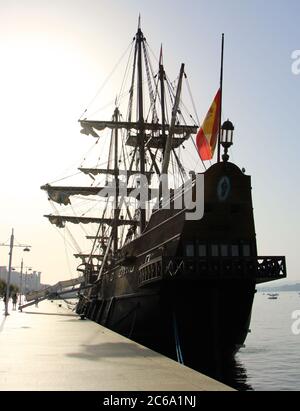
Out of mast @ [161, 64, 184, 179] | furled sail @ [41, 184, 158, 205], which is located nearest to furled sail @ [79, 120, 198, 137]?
furled sail @ [41, 184, 158, 205]

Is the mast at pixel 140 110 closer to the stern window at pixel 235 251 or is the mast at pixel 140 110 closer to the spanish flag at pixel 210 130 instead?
the spanish flag at pixel 210 130

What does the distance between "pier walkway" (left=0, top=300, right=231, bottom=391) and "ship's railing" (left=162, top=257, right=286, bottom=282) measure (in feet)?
9.42

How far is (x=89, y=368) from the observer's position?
11.2 m

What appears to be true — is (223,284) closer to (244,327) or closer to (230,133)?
(244,327)

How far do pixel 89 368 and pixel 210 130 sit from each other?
10.5 meters

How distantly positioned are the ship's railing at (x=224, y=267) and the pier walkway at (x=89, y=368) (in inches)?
113

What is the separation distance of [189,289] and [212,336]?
5.79 ft

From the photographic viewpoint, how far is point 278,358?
1111 inches

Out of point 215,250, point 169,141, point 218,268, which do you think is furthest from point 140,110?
point 218,268

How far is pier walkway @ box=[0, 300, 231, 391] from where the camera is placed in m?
9.06

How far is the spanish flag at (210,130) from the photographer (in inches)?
747

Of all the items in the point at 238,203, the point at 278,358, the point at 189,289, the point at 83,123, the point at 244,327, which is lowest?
the point at 278,358
